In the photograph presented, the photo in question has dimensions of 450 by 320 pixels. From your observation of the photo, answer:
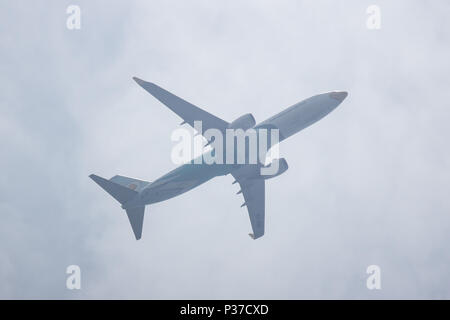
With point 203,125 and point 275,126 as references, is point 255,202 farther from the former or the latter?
point 203,125

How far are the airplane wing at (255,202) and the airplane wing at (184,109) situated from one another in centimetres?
1103

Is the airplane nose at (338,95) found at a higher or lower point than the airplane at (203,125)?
higher

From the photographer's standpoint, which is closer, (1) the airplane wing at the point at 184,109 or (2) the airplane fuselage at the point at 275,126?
(1) the airplane wing at the point at 184,109

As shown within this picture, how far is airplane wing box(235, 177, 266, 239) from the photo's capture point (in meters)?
79.3

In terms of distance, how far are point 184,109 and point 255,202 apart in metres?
18.3

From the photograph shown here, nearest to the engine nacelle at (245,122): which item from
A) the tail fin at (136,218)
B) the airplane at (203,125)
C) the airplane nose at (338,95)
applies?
the airplane at (203,125)

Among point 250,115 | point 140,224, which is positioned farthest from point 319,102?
point 140,224

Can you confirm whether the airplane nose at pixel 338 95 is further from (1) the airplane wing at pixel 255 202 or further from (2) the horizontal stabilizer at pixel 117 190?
(2) the horizontal stabilizer at pixel 117 190

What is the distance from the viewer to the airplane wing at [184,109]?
6869cm

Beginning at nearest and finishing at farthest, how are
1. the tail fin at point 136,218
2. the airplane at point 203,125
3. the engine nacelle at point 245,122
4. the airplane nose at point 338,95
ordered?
the engine nacelle at point 245,122 < the airplane at point 203,125 < the airplane nose at point 338,95 < the tail fin at point 136,218

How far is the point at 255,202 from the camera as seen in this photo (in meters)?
80.4

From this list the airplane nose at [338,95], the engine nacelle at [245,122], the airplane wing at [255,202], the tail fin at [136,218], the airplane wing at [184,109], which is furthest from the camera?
the airplane wing at [255,202]

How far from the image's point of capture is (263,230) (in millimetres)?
81562

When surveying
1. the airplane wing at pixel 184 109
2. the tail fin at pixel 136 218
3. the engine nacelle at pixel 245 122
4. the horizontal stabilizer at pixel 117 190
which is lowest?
the tail fin at pixel 136 218
